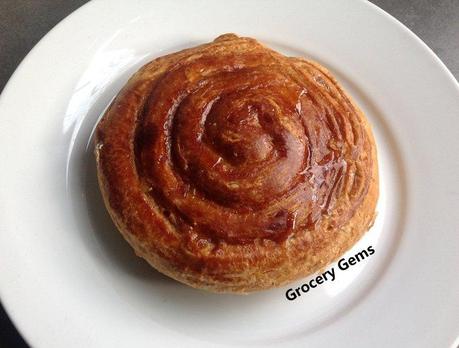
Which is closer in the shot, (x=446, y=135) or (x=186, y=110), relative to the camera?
(x=186, y=110)

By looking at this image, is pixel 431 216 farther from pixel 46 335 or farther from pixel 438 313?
pixel 46 335

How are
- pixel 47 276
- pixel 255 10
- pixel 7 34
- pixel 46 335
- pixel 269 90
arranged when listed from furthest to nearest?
pixel 7 34 < pixel 255 10 < pixel 269 90 < pixel 47 276 < pixel 46 335

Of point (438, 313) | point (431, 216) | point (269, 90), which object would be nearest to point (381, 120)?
point (431, 216)

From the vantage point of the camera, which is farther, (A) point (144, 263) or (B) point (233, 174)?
(A) point (144, 263)

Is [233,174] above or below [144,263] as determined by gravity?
above
